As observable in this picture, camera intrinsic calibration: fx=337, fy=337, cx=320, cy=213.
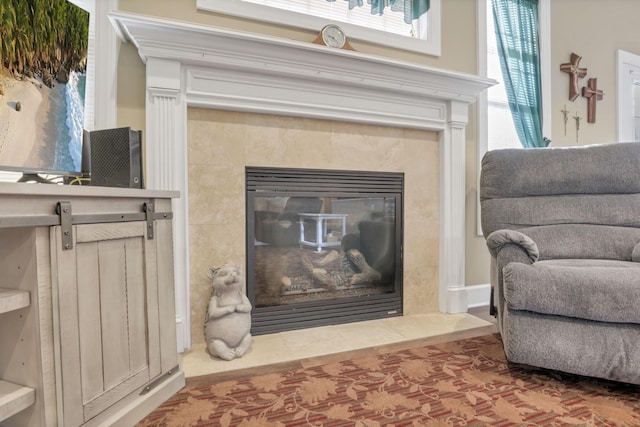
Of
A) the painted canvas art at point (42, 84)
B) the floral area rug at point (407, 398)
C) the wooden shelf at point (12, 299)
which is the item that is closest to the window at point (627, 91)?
the floral area rug at point (407, 398)

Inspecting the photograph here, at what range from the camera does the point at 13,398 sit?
884 mm

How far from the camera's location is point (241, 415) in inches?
48.3

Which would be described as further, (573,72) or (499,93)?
(573,72)

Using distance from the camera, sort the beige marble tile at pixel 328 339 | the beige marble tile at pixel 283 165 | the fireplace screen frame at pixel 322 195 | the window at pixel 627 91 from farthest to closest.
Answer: the window at pixel 627 91, the fireplace screen frame at pixel 322 195, the beige marble tile at pixel 283 165, the beige marble tile at pixel 328 339

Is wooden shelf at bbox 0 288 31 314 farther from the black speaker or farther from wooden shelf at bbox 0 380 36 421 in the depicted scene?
the black speaker

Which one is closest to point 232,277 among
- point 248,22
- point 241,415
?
point 241,415

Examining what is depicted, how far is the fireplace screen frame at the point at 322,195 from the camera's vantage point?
197 cm

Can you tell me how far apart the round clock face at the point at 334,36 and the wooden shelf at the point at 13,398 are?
6.65 feet

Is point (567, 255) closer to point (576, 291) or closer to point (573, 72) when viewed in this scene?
point (576, 291)

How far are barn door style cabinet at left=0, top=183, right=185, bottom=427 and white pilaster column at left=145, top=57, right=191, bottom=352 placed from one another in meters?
0.46

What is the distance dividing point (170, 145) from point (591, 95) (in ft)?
11.1

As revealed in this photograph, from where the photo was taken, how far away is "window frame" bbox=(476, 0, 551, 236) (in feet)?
8.21

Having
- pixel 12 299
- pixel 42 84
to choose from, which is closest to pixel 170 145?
pixel 42 84

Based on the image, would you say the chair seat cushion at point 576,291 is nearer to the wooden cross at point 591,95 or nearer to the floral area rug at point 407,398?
the floral area rug at point 407,398
